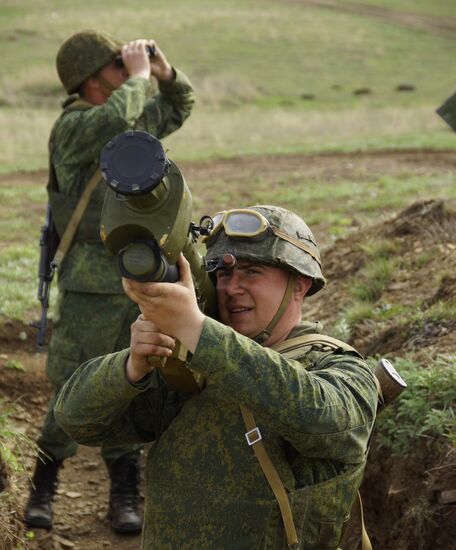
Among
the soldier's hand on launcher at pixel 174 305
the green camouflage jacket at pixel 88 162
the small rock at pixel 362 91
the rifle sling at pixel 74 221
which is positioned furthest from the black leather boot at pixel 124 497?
the small rock at pixel 362 91

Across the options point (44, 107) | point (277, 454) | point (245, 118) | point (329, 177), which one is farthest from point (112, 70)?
point (44, 107)

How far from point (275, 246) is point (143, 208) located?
826 millimetres

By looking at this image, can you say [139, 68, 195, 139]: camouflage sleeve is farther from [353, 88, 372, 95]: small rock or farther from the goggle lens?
[353, 88, 372, 95]: small rock

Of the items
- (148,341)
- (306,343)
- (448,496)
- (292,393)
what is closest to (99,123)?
(306,343)

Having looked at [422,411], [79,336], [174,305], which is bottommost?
[79,336]

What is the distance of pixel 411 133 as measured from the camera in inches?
879

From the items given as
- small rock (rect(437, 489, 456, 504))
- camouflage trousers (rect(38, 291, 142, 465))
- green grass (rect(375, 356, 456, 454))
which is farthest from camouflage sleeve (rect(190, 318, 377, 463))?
camouflage trousers (rect(38, 291, 142, 465))

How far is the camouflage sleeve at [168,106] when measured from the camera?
5.55 metres

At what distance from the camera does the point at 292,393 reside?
9.04ft

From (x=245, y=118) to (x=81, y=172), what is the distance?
2190cm

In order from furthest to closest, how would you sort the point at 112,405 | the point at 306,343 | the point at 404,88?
the point at 404,88, the point at 306,343, the point at 112,405

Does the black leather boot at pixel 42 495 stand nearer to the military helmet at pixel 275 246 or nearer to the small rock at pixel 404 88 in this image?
the military helmet at pixel 275 246

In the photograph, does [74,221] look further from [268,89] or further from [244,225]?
[268,89]

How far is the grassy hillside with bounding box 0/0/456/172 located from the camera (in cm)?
2219
